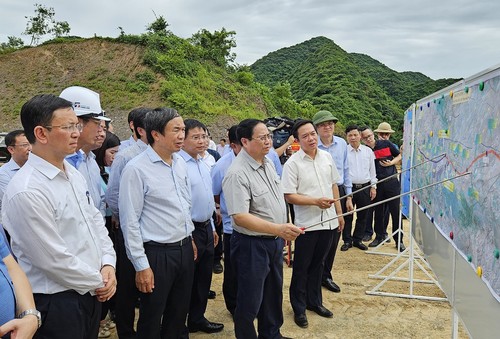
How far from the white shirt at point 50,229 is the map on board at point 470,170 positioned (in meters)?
1.85

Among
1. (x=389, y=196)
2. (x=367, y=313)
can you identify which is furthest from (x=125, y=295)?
(x=389, y=196)

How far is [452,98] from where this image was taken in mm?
2531

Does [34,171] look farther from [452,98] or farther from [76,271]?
[452,98]

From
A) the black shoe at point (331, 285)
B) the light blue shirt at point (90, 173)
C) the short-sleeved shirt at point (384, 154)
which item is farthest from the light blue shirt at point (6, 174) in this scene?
the short-sleeved shirt at point (384, 154)

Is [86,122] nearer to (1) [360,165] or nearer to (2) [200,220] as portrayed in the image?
(2) [200,220]

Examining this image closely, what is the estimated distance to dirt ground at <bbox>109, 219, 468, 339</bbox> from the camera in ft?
10.9

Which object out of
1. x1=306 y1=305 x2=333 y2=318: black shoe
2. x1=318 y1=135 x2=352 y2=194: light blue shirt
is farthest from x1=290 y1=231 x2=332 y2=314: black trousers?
x1=318 y1=135 x2=352 y2=194: light blue shirt

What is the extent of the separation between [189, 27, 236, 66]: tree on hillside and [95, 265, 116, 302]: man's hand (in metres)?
23.6

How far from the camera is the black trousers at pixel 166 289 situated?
2.42m

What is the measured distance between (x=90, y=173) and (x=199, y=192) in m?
0.86

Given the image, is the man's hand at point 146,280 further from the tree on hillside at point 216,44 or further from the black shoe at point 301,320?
the tree on hillside at point 216,44

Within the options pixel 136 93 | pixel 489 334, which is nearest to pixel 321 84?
pixel 136 93

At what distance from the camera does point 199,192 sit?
320 centimetres

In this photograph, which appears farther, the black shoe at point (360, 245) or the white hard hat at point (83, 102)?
the black shoe at point (360, 245)
